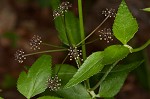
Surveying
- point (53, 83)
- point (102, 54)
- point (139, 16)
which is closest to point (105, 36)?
point (102, 54)

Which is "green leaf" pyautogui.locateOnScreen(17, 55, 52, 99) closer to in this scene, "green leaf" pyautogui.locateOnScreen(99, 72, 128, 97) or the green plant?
the green plant

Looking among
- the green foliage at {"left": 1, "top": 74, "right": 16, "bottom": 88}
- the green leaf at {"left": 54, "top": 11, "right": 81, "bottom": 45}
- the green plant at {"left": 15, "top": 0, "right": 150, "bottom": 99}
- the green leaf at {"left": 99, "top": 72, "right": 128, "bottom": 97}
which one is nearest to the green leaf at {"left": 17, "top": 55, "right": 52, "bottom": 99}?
the green plant at {"left": 15, "top": 0, "right": 150, "bottom": 99}

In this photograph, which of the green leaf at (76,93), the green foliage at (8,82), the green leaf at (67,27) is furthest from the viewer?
the green foliage at (8,82)

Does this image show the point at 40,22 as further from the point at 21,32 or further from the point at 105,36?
the point at 105,36

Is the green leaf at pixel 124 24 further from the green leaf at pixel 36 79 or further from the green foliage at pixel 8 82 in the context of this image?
the green foliage at pixel 8 82

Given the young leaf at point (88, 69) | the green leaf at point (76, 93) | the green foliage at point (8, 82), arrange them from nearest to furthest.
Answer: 1. the young leaf at point (88, 69)
2. the green leaf at point (76, 93)
3. the green foliage at point (8, 82)

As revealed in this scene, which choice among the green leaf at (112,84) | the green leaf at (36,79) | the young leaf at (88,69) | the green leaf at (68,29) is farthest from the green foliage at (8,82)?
the young leaf at (88,69)
